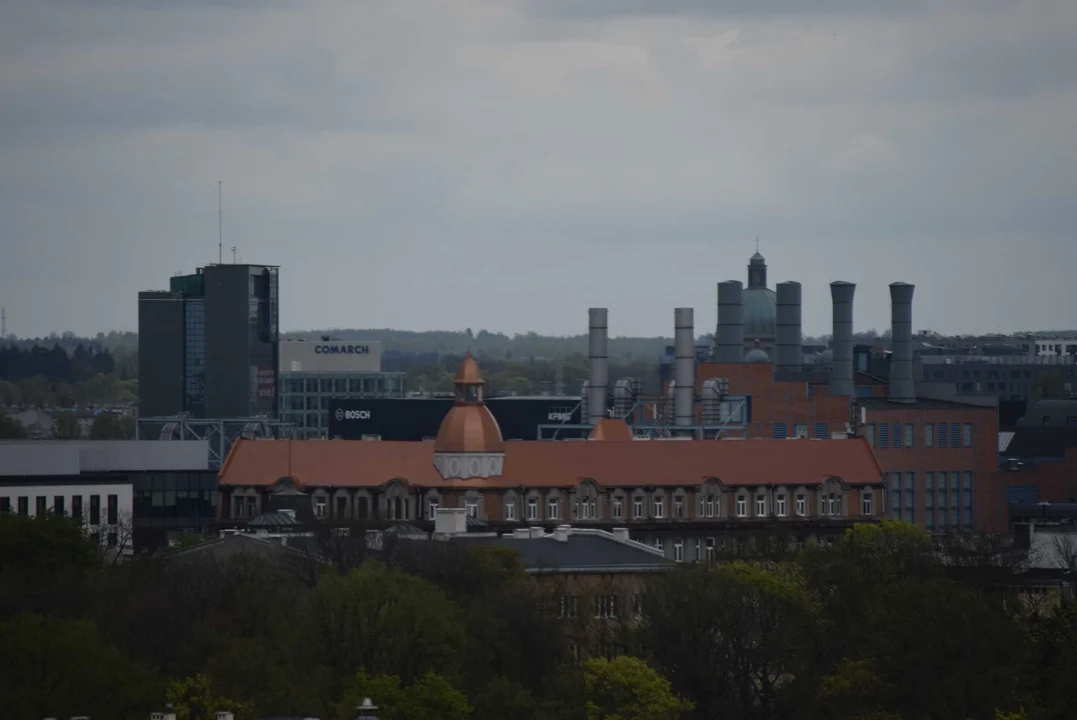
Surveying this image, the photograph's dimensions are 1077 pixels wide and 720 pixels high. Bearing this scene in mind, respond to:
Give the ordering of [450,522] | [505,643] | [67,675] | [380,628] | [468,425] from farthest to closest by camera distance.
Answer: [468,425], [450,522], [505,643], [380,628], [67,675]

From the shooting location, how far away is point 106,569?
467ft

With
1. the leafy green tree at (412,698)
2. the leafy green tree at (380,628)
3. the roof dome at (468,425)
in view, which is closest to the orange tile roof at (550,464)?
the roof dome at (468,425)

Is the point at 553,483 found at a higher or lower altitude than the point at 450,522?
higher

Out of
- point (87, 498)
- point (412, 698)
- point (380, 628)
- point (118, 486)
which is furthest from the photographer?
point (118, 486)

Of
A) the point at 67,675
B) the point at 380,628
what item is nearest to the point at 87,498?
the point at 380,628

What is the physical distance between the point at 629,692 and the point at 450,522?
49480 millimetres

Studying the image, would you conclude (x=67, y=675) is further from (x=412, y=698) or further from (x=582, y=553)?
(x=582, y=553)

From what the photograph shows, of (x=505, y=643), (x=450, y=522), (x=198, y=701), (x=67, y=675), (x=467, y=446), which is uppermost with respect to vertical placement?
(x=467, y=446)

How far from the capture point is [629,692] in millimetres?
118438

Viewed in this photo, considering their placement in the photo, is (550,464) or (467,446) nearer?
(467,446)

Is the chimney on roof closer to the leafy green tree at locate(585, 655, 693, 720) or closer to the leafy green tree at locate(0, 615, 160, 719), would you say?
the leafy green tree at locate(585, 655, 693, 720)

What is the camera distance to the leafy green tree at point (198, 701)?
105 m

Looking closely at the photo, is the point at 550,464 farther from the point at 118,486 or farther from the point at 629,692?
the point at 629,692

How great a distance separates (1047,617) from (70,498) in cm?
6073
